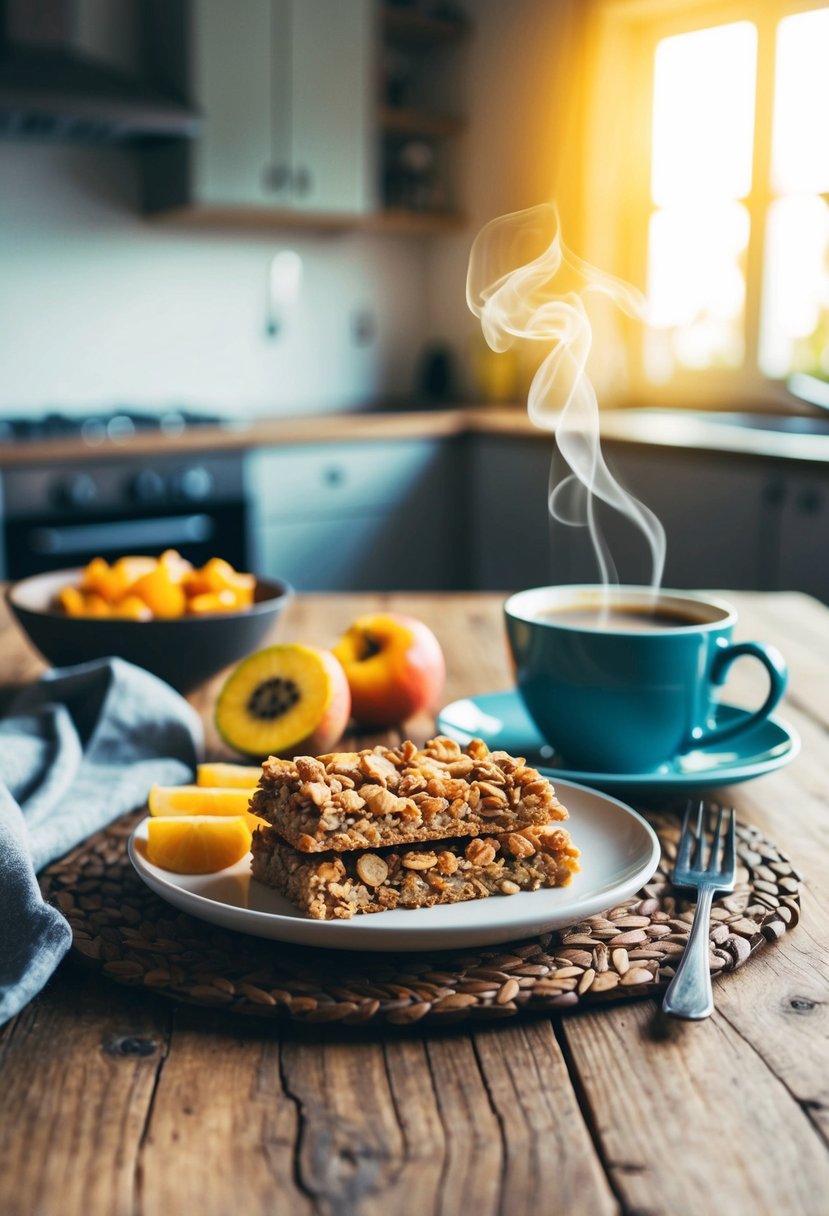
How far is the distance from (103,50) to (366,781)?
11.1ft

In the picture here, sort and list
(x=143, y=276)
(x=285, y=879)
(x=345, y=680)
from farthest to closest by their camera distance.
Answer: (x=143, y=276), (x=345, y=680), (x=285, y=879)

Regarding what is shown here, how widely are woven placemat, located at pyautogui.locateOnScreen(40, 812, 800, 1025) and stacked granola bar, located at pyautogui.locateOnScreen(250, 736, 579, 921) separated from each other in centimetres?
3

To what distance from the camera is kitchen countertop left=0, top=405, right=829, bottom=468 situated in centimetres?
275

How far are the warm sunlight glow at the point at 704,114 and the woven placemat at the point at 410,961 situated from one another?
10.3 feet

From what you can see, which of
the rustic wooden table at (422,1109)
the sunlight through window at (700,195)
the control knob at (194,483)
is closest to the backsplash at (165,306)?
the control knob at (194,483)

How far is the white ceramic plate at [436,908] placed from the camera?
1.94 feet

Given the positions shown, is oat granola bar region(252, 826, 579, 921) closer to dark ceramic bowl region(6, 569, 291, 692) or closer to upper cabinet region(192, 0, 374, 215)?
dark ceramic bowl region(6, 569, 291, 692)

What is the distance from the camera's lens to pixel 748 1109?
0.50m

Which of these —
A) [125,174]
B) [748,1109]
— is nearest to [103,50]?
[125,174]

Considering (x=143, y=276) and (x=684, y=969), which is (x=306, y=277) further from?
(x=684, y=969)

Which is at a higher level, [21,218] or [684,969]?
[21,218]

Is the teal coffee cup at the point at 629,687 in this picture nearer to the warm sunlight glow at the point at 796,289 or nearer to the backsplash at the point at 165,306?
the warm sunlight glow at the point at 796,289

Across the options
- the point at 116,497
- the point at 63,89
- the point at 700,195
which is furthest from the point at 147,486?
the point at 700,195

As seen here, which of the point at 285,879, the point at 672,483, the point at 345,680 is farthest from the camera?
the point at 672,483
